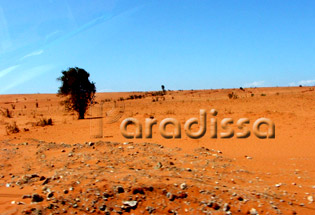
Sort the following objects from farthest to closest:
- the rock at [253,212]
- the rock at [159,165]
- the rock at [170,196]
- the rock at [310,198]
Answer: the rock at [159,165] → the rock at [310,198] → the rock at [170,196] → the rock at [253,212]

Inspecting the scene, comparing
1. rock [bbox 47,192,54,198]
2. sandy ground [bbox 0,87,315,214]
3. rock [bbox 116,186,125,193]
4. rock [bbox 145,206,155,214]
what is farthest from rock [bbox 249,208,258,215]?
rock [bbox 47,192,54,198]

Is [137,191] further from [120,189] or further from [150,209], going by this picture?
[150,209]

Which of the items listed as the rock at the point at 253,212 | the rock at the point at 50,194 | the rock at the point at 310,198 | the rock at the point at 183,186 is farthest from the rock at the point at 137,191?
the rock at the point at 310,198

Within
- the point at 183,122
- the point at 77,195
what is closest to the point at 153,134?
the point at 183,122

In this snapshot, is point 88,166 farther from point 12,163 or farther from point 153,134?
point 153,134

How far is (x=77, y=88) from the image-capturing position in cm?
1739

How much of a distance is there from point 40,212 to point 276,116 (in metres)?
12.3

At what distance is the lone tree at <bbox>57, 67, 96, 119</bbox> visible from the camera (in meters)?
17.2

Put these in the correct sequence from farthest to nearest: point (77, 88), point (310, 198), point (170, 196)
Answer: point (77, 88) → point (310, 198) → point (170, 196)

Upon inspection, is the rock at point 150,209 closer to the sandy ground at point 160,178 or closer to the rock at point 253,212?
the sandy ground at point 160,178

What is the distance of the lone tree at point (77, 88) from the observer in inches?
678

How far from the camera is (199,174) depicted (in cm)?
536

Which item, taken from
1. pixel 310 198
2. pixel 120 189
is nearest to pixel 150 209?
pixel 120 189

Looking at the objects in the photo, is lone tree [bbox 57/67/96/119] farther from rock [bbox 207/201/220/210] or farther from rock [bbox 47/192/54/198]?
rock [bbox 207/201/220/210]
